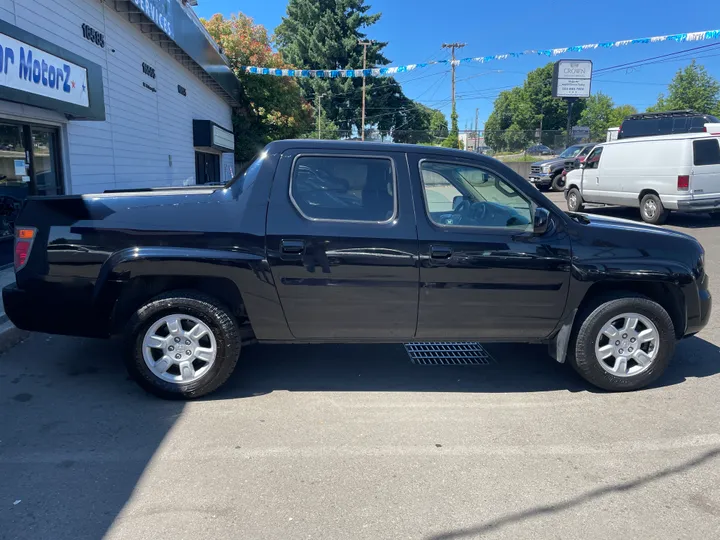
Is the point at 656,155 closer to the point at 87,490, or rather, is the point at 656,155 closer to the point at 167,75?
the point at 167,75

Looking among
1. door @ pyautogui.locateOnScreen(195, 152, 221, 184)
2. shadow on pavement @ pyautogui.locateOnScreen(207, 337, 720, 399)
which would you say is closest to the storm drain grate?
shadow on pavement @ pyautogui.locateOnScreen(207, 337, 720, 399)

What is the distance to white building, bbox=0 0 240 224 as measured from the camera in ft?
24.4

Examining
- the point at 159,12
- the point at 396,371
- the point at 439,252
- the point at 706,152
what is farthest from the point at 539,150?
the point at 439,252

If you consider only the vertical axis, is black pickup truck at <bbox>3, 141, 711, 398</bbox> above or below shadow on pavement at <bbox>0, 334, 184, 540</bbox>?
above

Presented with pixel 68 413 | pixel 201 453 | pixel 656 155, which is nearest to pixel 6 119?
pixel 68 413

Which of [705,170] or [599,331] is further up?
[705,170]

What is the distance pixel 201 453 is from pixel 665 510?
258 cm

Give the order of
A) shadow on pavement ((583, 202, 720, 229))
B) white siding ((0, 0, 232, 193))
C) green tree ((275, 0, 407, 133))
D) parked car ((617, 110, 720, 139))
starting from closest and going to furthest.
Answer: white siding ((0, 0, 232, 193)) → shadow on pavement ((583, 202, 720, 229)) → parked car ((617, 110, 720, 139)) → green tree ((275, 0, 407, 133))

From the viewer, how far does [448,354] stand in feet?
16.7

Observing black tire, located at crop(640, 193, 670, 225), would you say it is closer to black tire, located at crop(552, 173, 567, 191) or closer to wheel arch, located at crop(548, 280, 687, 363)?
black tire, located at crop(552, 173, 567, 191)

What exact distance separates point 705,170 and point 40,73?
44.6ft

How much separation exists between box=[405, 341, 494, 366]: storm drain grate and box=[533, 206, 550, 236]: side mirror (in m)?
1.45

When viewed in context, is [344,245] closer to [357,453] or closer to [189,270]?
[189,270]

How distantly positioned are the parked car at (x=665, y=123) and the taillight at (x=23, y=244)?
20.1 metres
